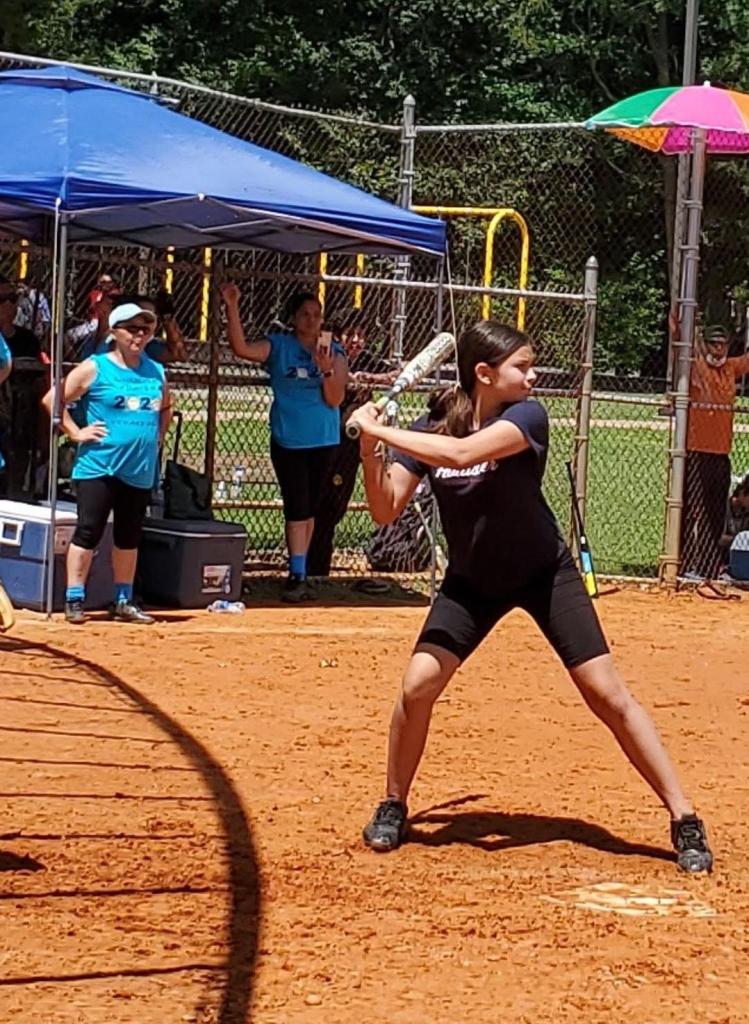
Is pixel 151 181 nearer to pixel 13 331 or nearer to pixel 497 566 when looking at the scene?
pixel 13 331

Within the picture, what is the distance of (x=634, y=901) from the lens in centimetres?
573

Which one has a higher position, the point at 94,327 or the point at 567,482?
the point at 94,327

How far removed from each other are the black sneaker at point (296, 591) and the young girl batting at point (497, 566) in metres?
6.33

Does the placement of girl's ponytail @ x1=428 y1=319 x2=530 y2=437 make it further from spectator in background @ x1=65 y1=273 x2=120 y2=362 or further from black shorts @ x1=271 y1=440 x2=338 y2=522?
black shorts @ x1=271 y1=440 x2=338 y2=522

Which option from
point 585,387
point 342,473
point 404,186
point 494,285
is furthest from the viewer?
point 494,285

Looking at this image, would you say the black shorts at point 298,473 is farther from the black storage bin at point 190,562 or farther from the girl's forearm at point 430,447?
the girl's forearm at point 430,447

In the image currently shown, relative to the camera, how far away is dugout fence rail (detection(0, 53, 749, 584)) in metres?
13.6

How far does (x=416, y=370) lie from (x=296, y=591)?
22.5ft

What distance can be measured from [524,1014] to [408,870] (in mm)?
1375

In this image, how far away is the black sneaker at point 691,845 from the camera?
6.04m

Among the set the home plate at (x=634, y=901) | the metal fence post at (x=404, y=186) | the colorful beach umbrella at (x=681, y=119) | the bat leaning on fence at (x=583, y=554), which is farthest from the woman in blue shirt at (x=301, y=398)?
the home plate at (x=634, y=901)

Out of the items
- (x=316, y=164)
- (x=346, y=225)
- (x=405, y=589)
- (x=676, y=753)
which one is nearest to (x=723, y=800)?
(x=676, y=753)

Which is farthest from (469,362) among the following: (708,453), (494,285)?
(494,285)

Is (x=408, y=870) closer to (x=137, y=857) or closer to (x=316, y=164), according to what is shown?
(x=137, y=857)
